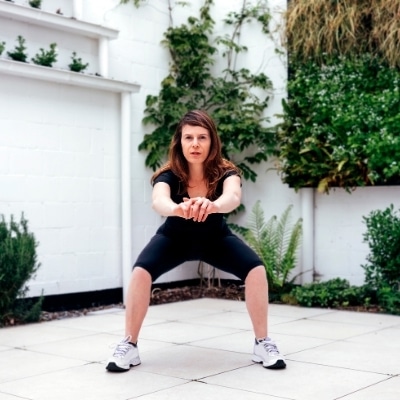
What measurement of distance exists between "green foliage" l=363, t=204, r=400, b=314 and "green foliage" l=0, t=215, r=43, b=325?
2.68m

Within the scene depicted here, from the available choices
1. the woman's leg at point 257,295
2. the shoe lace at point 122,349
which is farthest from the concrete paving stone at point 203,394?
the woman's leg at point 257,295

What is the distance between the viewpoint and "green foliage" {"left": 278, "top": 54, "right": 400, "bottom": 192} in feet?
19.5

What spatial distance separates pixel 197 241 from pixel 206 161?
44 cm

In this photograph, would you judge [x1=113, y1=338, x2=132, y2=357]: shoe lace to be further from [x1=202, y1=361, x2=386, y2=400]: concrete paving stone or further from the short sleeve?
the short sleeve

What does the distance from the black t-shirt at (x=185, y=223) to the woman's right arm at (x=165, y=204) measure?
7cm

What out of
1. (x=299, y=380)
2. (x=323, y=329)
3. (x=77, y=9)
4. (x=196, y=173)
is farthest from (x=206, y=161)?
(x=77, y=9)

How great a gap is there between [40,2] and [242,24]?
2.22 meters

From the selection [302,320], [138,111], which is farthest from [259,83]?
[302,320]

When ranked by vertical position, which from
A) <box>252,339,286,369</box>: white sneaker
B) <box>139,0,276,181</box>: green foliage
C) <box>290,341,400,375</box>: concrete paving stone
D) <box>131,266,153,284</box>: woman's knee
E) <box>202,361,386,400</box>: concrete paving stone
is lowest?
<box>290,341,400,375</box>: concrete paving stone

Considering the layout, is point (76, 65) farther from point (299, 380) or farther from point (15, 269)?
point (299, 380)

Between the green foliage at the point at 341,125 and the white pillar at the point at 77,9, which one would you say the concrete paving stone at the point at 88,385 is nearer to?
the green foliage at the point at 341,125

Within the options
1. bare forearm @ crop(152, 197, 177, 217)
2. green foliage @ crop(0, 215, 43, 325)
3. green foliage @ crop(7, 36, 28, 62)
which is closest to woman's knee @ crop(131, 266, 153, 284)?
bare forearm @ crop(152, 197, 177, 217)

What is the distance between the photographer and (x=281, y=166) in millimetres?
6676

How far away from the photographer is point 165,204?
3.56 metres
